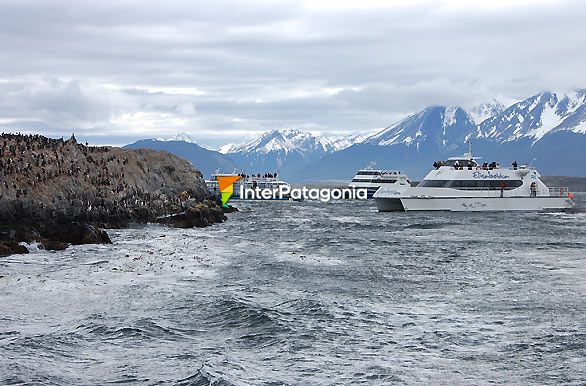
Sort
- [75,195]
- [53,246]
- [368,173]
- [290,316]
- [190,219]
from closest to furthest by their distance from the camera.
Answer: [290,316]
[53,246]
[75,195]
[190,219]
[368,173]

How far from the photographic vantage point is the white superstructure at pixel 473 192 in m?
72.1

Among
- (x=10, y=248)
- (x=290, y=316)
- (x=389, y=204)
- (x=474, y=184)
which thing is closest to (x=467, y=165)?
(x=474, y=184)

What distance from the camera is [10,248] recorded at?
30.2 m

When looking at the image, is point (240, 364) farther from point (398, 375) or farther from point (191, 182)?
point (191, 182)

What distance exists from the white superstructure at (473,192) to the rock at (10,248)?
4643 cm

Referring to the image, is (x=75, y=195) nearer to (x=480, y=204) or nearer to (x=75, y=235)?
(x=75, y=235)

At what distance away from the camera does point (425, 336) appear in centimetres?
1703

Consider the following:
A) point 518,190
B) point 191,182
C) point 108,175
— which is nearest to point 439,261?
point 108,175

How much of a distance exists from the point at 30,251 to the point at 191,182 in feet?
161

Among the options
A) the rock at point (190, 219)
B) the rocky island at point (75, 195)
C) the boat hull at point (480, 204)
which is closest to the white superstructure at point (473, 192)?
the boat hull at point (480, 204)

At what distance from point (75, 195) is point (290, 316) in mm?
29390

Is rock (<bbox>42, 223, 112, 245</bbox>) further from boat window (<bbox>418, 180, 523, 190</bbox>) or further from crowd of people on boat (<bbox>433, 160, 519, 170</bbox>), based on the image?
crowd of people on boat (<bbox>433, 160, 519, 170</bbox>)

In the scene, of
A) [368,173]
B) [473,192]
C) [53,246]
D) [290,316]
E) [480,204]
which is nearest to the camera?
[290,316]

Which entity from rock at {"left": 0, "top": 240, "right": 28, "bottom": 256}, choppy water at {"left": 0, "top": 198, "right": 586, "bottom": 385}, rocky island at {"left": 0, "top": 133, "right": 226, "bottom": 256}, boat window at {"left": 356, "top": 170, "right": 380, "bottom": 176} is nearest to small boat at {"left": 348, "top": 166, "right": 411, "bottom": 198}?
boat window at {"left": 356, "top": 170, "right": 380, "bottom": 176}
